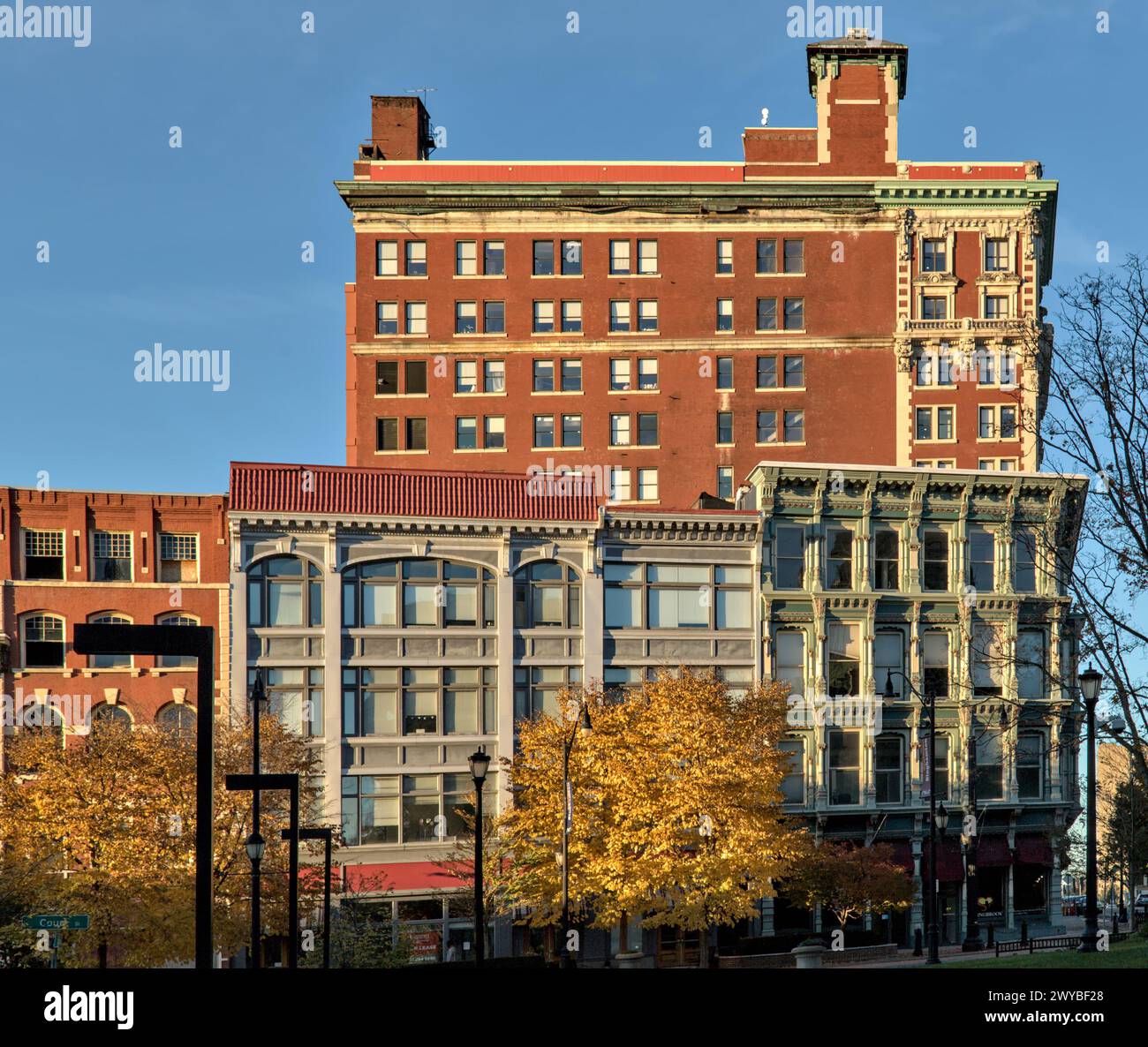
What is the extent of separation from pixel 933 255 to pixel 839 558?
84.1 feet

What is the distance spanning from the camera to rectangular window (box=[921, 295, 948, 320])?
74938mm

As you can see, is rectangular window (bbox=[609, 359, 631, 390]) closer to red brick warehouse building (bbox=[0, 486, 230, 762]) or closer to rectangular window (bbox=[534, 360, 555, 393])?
rectangular window (bbox=[534, 360, 555, 393])

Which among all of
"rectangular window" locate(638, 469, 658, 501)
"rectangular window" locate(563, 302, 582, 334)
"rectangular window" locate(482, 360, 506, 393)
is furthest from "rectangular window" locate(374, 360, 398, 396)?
"rectangular window" locate(638, 469, 658, 501)

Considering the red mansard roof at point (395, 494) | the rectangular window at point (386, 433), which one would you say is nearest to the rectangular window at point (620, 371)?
the rectangular window at point (386, 433)

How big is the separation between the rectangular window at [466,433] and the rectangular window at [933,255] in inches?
996

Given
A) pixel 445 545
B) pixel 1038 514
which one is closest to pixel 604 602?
pixel 445 545

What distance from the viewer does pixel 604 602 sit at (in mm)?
54750

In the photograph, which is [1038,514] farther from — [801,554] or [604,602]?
[604,602]

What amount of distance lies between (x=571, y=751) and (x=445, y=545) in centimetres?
1133

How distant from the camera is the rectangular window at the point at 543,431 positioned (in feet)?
243

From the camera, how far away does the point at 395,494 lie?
53.6 m

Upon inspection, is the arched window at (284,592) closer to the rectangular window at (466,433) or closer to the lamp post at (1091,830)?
the rectangular window at (466,433)

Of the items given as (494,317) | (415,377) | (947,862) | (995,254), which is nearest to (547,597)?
(947,862)

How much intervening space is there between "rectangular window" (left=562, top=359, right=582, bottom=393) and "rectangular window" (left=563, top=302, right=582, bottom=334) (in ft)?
5.45
